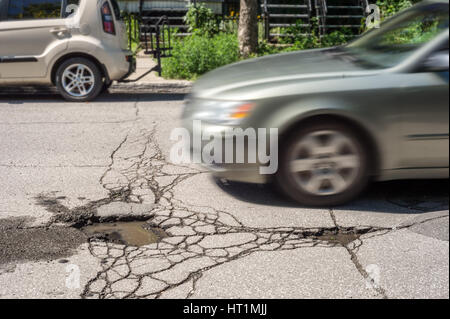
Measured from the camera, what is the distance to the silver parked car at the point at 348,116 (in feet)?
15.5

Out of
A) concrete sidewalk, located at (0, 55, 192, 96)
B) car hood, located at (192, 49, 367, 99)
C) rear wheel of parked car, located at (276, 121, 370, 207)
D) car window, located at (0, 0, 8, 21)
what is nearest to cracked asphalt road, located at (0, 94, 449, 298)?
rear wheel of parked car, located at (276, 121, 370, 207)

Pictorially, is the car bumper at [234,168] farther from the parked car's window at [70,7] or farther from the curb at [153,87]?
the curb at [153,87]

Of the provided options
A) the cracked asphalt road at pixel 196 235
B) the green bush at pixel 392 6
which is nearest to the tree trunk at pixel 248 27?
the green bush at pixel 392 6

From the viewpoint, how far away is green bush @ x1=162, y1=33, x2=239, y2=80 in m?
11.6

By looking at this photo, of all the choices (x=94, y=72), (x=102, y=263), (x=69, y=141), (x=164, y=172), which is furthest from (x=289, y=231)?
(x=94, y=72)

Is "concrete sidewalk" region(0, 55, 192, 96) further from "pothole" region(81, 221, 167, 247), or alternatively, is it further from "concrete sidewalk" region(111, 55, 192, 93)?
"pothole" region(81, 221, 167, 247)

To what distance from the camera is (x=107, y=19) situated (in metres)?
9.83

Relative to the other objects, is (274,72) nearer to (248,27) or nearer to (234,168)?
(234,168)

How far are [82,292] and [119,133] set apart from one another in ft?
13.6

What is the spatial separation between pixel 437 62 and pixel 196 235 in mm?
2330

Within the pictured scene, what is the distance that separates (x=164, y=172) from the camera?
6234mm

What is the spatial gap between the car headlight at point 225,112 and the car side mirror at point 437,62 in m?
1.42

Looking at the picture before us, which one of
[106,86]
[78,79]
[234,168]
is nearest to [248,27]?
[106,86]

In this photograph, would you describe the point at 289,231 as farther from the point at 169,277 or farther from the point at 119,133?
the point at 119,133
